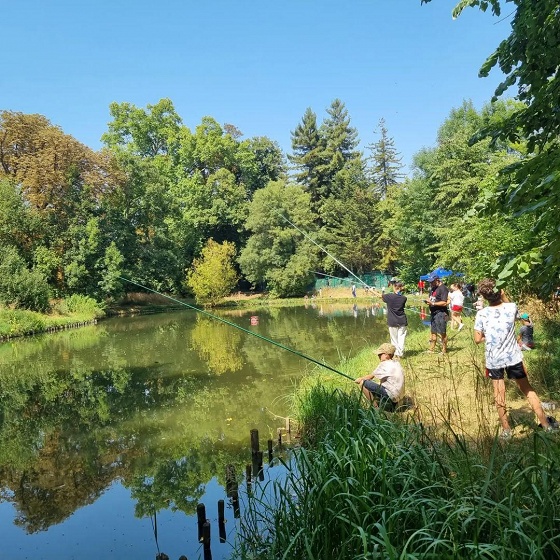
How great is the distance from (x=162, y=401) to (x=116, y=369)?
472 cm

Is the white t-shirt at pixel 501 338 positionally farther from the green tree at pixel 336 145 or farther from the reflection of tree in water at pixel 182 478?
the green tree at pixel 336 145

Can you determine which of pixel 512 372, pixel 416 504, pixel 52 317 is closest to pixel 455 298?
pixel 512 372

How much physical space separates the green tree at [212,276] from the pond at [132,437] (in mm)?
19160

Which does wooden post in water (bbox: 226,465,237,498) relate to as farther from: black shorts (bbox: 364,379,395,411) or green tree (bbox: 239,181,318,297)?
green tree (bbox: 239,181,318,297)

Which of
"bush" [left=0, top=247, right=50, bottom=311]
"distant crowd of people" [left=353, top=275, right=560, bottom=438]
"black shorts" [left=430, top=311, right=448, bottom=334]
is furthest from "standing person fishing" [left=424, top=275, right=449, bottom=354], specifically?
"bush" [left=0, top=247, right=50, bottom=311]

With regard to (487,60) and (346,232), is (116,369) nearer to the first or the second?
(487,60)

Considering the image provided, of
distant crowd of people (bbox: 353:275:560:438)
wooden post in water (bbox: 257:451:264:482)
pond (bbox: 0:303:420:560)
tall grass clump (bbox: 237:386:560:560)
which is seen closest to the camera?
tall grass clump (bbox: 237:386:560:560)

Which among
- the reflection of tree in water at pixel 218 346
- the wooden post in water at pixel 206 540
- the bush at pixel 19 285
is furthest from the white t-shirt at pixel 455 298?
the bush at pixel 19 285

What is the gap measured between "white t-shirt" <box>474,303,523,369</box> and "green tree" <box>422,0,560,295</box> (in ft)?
2.74

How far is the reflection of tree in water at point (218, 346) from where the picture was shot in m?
13.5

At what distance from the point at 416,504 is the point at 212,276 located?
34186 millimetres

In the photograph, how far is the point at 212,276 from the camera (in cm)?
Answer: 3644

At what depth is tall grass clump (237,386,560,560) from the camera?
223cm

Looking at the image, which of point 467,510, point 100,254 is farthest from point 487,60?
point 100,254
